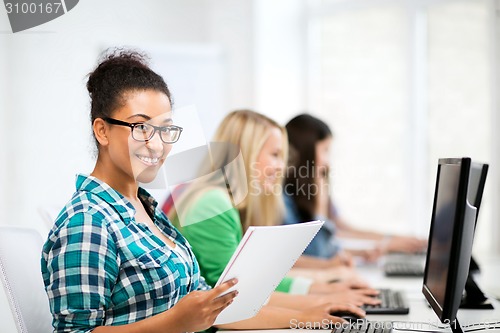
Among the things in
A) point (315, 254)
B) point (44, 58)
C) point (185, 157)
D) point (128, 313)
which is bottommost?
point (315, 254)

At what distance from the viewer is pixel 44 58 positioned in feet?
6.08

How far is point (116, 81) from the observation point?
1.35m

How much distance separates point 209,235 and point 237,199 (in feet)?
0.68

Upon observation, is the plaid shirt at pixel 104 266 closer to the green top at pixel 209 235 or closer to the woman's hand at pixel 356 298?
the green top at pixel 209 235

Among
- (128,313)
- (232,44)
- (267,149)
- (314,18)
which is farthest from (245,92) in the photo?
(128,313)

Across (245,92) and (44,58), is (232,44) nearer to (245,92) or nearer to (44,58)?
(245,92)

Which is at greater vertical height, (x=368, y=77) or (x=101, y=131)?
(x=101, y=131)

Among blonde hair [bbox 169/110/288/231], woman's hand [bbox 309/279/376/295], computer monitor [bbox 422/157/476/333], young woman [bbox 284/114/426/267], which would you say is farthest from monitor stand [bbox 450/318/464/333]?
young woman [bbox 284/114/426/267]

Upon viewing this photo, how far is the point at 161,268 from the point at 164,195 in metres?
0.38

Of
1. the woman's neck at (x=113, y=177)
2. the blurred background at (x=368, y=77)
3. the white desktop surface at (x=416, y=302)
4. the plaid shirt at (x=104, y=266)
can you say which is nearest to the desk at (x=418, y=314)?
the white desktop surface at (x=416, y=302)

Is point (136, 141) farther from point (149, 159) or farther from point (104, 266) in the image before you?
point (104, 266)

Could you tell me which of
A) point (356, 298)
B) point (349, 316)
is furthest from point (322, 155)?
point (349, 316)

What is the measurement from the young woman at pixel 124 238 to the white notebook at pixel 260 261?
62mm

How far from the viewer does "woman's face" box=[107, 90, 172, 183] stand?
131 centimetres
